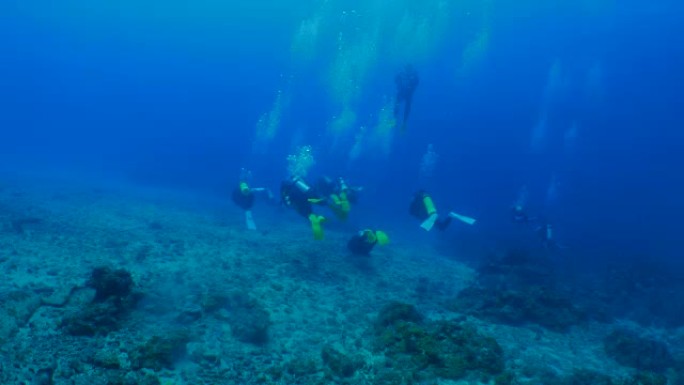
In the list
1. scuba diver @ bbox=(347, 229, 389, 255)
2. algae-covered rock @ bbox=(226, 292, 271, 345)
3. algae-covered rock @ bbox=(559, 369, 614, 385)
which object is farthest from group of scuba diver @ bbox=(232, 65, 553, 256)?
algae-covered rock @ bbox=(559, 369, 614, 385)

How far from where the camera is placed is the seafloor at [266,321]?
5430 millimetres

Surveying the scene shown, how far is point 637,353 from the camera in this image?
7.54 m

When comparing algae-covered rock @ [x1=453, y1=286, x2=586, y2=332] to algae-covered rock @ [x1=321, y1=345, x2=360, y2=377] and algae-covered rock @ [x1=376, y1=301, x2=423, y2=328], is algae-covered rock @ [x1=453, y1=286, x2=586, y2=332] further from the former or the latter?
algae-covered rock @ [x1=321, y1=345, x2=360, y2=377]

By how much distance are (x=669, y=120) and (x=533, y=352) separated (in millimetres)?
116394

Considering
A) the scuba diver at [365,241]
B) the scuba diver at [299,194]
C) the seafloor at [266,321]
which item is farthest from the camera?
the scuba diver at [299,194]

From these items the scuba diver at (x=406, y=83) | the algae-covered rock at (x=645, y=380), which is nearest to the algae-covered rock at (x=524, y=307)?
the algae-covered rock at (x=645, y=380)

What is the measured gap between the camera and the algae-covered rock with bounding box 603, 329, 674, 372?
7.45 metres

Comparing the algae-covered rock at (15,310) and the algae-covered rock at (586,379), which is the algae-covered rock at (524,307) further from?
the algae-covered rock at (15,310)

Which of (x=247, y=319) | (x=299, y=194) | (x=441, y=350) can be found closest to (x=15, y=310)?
(x=247, y=319)

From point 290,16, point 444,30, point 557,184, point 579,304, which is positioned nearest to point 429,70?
point 444,30

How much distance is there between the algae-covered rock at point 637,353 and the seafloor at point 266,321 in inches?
1.1

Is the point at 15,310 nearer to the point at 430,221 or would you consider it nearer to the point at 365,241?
the point at 365,241

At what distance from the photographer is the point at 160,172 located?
4116 centimetres

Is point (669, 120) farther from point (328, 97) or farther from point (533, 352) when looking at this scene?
point (533, 352)
